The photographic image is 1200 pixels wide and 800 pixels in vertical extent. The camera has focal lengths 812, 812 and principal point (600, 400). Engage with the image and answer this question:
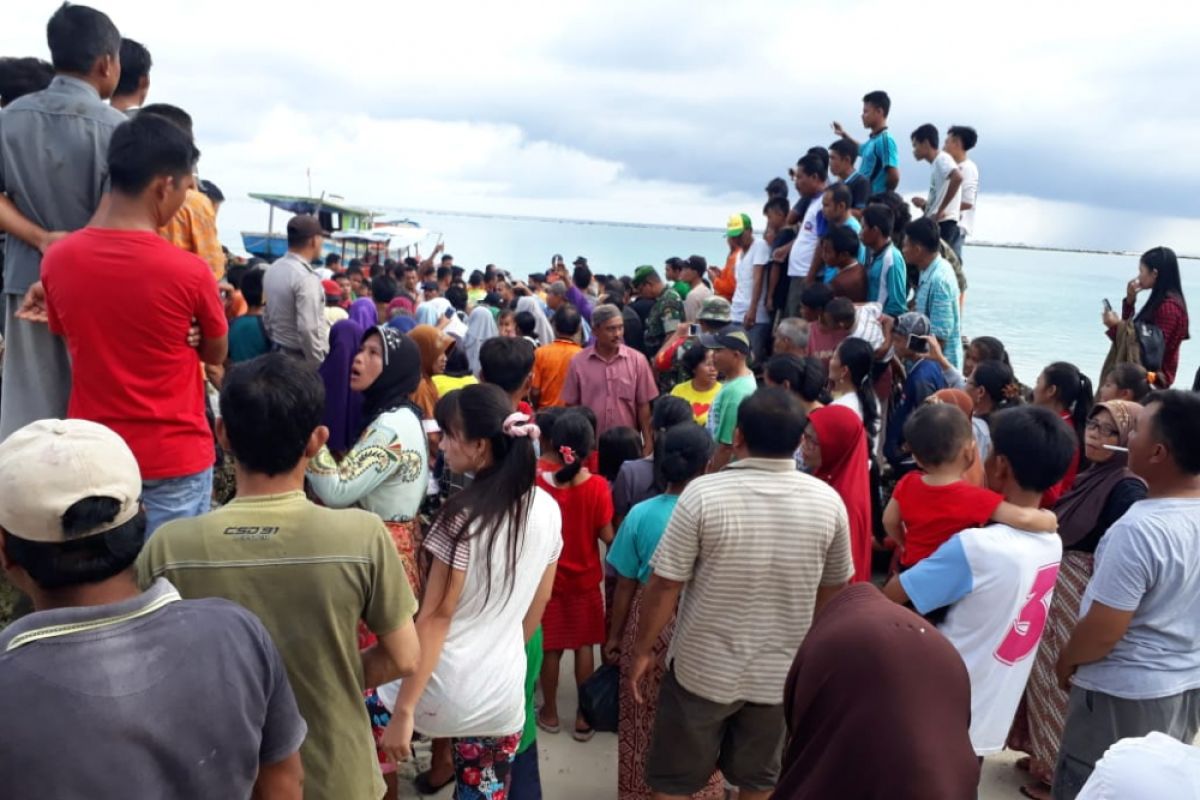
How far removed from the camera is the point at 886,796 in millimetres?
1670

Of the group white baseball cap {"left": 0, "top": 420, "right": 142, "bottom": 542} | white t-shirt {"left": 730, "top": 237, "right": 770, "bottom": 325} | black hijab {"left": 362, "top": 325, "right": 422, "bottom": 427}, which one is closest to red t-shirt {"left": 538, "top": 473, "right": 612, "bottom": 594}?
black hijab {"left": 362, "top": 325, "right": 422, "bottom": 427}

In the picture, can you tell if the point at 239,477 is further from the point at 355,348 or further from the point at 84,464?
the point at 355,348

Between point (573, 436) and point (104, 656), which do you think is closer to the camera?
point (104, 656)

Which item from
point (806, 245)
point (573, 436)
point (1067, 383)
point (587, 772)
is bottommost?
point (587, 772)

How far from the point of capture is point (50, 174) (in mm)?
2783

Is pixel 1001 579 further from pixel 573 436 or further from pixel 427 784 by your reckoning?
pixel 427 784

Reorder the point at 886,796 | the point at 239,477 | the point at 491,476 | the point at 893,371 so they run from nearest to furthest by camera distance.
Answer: the point at 886,796, the point at 239,477, the point at 491,476, the point at 893,371

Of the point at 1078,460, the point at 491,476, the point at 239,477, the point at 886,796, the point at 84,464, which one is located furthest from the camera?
the point at 1078,460

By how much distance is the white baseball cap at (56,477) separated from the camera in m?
1.31

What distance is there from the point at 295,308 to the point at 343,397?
1.56 meters

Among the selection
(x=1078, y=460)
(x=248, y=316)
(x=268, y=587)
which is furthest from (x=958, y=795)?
(x=248, y=316)

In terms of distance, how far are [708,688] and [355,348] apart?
196cm

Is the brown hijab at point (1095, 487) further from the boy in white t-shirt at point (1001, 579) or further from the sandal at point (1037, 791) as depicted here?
the sandal at point (1037, 791)

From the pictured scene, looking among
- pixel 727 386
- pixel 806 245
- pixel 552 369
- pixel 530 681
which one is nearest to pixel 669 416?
pixel 727 386
